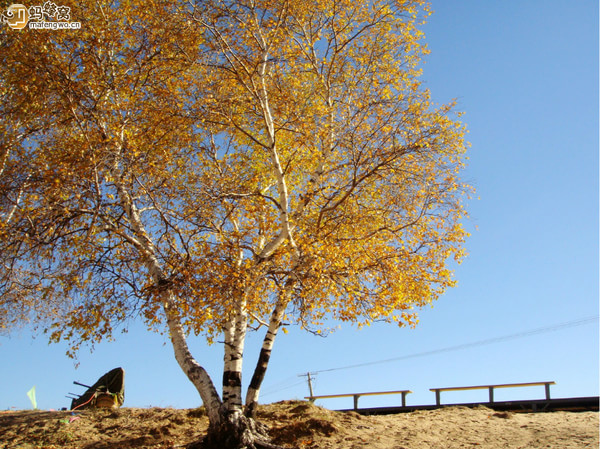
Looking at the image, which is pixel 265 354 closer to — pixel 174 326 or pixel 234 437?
pixel 234 437

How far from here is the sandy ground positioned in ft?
37.0

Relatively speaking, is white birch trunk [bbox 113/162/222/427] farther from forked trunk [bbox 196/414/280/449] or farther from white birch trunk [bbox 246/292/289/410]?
white birch trunk [bbox 246/292/289/410]

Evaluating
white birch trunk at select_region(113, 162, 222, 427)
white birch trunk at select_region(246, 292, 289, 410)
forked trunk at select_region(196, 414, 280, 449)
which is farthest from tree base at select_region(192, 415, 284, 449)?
white birch trunk at select_region(246, 292, 289, 410)

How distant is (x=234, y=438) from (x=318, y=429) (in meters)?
2.33

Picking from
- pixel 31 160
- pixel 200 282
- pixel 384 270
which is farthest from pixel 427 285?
pixel 31 160

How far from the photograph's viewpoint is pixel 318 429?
1173 centimetres

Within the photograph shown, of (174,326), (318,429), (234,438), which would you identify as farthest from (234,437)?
(174,326)

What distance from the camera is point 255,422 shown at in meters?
11.1

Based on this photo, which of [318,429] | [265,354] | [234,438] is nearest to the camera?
[234,438]

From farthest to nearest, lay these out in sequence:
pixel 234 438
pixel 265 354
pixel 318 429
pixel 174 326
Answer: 1. pixel 318 429
2. pixel 265 354
3. pixel 174 326
4. pixel 234 438

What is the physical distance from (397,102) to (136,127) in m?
6.54

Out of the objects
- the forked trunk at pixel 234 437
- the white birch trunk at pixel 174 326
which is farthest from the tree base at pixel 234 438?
the white birch trunk at pixel 174 326

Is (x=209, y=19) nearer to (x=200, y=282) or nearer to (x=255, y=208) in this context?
(x=255, y=208)

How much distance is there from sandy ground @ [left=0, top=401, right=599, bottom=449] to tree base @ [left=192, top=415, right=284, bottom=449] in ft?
2.77
